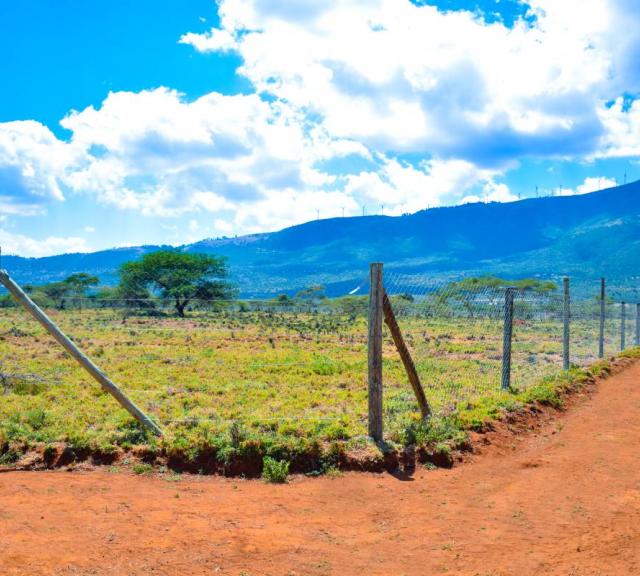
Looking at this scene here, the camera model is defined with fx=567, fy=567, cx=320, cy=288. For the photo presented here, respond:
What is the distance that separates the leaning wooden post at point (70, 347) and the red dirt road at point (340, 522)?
1.01m

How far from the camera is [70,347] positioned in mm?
7781

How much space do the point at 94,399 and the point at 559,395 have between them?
9.36 metres

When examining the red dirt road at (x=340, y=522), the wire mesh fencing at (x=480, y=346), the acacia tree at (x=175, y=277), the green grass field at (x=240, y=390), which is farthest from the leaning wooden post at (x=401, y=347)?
the acacia tree at (x=175, y=277)

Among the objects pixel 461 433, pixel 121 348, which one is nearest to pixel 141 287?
pixel 121 348

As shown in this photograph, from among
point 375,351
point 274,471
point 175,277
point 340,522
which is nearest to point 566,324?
point 375,351

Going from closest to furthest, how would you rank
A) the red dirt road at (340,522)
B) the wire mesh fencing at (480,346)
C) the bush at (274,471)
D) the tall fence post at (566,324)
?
the red dirt road at (340,522) → the bush at (274,471) → the wire mesh fencing at (480,346) → the tall fence post at (566,324)

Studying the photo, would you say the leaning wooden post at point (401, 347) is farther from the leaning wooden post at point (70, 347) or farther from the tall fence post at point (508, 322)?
the leaning wooden post at point (70, 347)

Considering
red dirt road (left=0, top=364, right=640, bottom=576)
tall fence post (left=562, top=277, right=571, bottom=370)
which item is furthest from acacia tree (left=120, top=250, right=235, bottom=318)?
red dirt road (left=0, top=364, right=640, bottom=576)

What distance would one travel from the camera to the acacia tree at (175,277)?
5691cm

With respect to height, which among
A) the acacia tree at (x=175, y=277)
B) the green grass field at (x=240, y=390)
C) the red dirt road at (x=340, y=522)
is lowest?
the red dirt road at (x=340, y=522)

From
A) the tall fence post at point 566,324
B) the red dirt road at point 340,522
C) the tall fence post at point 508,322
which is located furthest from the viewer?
the tall fence post at point 566,324

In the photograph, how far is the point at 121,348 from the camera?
1980 centimetres

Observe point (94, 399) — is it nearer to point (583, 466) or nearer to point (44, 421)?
Result: point (44, 421)

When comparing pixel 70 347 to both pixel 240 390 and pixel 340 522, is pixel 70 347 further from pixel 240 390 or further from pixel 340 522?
pixel 240 390
